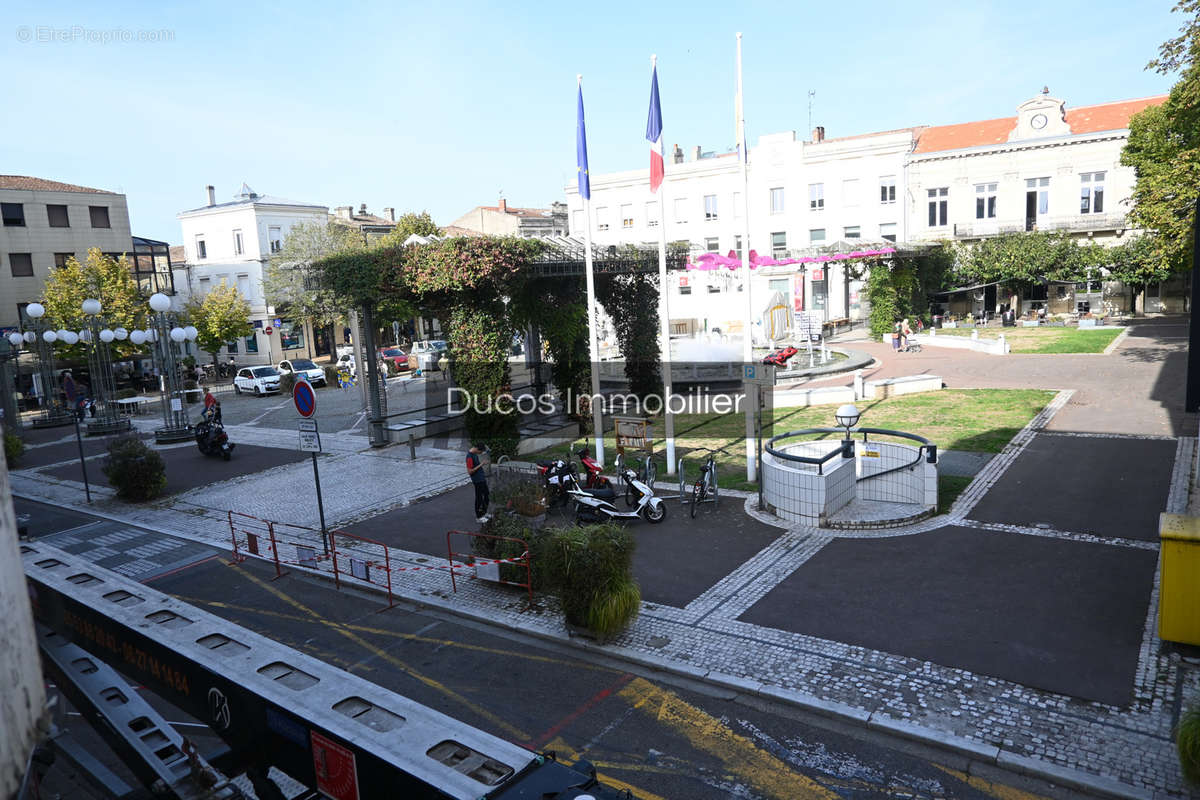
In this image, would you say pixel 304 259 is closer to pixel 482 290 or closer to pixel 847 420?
→ pixel 482 290

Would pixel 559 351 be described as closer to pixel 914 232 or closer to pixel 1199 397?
pixel 1199 397

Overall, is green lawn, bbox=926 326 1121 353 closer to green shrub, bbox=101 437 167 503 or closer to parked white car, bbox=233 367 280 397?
green shrub, bbox=101 437 167 503

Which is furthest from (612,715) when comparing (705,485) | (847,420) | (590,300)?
(590,300)

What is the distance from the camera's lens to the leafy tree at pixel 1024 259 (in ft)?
141

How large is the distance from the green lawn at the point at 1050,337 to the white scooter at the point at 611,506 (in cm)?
2470

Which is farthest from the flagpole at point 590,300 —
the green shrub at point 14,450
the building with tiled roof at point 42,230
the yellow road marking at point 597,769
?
the building with tiled roof at point 42,230

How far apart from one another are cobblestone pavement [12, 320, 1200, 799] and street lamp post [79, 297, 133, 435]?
26.6 feet

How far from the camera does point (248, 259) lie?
167 feet


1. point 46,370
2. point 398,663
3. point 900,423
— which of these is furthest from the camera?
point 46,370

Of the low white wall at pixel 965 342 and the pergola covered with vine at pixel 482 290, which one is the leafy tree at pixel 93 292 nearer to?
the pergola covered with vine at pixel 482 290

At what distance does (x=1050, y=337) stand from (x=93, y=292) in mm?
44248

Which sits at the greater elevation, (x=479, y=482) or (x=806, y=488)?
(x=479, y=482)

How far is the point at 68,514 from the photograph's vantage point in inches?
651

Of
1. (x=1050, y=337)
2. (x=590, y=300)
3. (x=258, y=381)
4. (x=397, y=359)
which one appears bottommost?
(x=1050, y=337)
